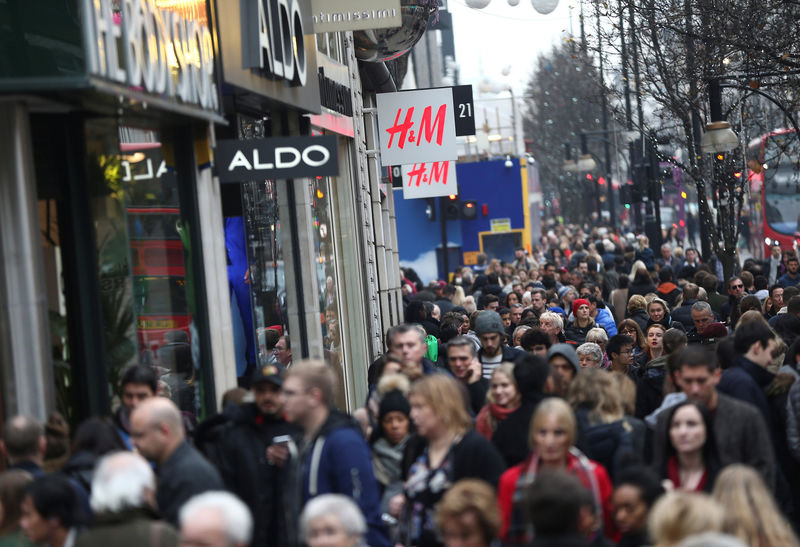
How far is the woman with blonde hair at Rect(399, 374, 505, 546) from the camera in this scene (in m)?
6.45

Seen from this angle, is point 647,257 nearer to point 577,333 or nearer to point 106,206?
point 577,333

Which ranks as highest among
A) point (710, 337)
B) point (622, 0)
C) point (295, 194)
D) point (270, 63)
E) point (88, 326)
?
point (622, 0)

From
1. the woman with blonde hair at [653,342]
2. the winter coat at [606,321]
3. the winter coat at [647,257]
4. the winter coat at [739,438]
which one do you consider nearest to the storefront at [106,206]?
the winter coat at [739,438]

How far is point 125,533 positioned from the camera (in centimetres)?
529

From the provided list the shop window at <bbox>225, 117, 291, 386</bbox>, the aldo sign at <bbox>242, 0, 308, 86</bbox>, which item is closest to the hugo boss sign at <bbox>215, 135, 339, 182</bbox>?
the aldo sign at <bbox>242, 0, 308, 86</bbox>

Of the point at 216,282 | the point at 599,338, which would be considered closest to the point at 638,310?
the point at 599,338

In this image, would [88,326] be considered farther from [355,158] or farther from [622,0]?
[622,0]

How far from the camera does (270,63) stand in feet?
37.4

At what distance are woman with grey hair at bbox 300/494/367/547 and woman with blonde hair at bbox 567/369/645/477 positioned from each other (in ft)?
8.55

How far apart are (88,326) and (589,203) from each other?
217 ft

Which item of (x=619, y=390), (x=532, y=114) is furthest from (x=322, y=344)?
(x=532, y=114)

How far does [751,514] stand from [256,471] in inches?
107

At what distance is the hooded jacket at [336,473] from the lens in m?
6.32

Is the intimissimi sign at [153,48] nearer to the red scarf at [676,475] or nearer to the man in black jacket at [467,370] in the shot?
the man in black jacket at [467,370]
